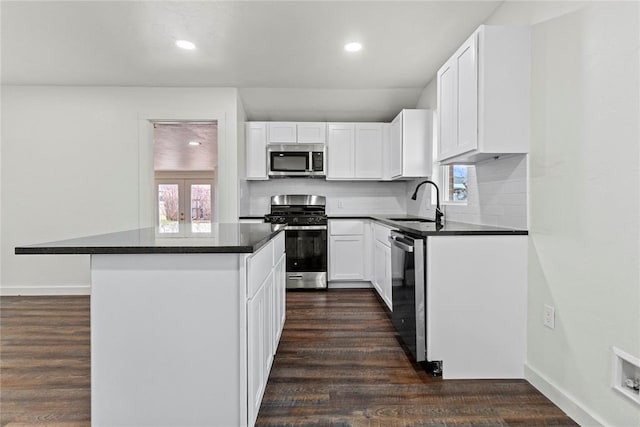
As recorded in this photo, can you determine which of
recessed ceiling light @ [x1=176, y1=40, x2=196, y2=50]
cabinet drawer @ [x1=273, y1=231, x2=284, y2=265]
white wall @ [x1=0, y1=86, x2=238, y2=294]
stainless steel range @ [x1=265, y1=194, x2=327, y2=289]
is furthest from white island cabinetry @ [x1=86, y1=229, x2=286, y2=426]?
stainless steel range @ [x1=265, y1=194, x2=327, y2=289]

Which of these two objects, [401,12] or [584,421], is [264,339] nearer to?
[584,421]

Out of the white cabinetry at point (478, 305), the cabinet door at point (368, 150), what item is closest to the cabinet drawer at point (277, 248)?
the white cabinetry at point (478, 305)

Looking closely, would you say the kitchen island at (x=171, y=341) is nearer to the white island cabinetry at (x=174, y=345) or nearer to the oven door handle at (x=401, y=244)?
the white island cabinetry at (x=174, y=345)

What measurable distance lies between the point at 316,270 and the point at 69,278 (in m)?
2.93

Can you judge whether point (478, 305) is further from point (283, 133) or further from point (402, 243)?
point (283, 133)

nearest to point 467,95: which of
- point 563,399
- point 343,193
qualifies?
point 563,399

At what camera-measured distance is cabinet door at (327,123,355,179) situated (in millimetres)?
4812

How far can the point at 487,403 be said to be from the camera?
1.92 m

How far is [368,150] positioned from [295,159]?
982mm

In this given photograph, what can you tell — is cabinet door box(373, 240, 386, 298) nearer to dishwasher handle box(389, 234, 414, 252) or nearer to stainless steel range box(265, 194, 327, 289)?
stainless steel range box(265, 194, 327, 289)

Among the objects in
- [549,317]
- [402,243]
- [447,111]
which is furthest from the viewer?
[447,111]

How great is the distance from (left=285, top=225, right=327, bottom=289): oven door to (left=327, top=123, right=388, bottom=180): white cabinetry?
853mm

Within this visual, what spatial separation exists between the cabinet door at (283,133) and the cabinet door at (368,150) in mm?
844

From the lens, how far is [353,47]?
3.22 metres
